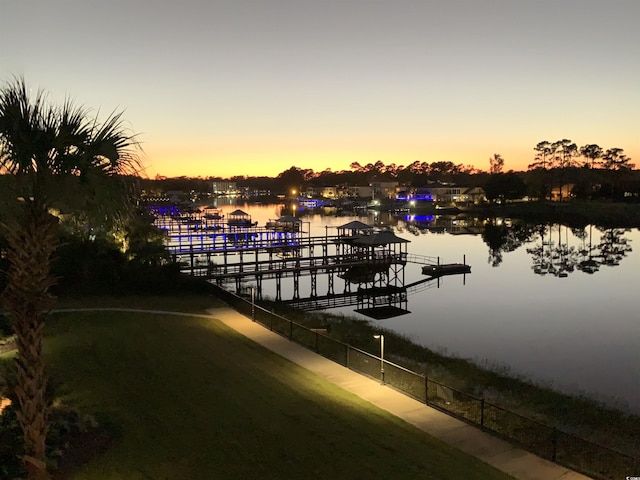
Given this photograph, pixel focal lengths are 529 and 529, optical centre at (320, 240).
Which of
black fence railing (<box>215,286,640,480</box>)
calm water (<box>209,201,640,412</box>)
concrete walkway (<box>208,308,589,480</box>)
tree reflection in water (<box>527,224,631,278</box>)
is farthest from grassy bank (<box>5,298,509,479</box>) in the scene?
tree reflection in water (<box>527,224,631,278</box>)

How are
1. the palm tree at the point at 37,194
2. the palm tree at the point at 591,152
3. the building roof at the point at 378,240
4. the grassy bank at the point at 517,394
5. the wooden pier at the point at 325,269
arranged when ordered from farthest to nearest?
the palm tree at the point at 591,152 < the building roof at the point at 378,240 < the wooden pier at the point at 325,269 < the grassy bank at the point at 517,394 < the palm tree at the point at 37,194

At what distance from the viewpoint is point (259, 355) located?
18.0 metres

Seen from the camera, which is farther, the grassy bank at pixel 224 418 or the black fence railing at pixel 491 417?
the black fence railing at pixel 491 417

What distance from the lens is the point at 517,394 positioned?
64.1 ft

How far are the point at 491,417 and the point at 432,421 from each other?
391 cm

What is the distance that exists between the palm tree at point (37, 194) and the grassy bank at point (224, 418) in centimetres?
273

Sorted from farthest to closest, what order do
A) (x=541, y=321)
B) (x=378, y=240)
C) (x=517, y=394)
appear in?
(x=378, y=240) < (x=541, y=321) < (x=517, y=394)

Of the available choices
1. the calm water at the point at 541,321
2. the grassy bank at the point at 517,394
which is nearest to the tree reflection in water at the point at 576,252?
the calm water at the point at 541,321

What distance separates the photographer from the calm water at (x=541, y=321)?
23559 mm

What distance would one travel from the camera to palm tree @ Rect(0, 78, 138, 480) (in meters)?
6.99

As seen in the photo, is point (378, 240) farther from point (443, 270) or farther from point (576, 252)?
point (576, 252)

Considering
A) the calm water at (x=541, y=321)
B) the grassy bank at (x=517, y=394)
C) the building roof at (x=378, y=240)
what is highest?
the building roof at (x=378, y=240)

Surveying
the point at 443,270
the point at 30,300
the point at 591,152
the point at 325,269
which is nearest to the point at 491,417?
the point at 30,300

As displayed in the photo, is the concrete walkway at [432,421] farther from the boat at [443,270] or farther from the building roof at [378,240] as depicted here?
the boat at [443,270]
